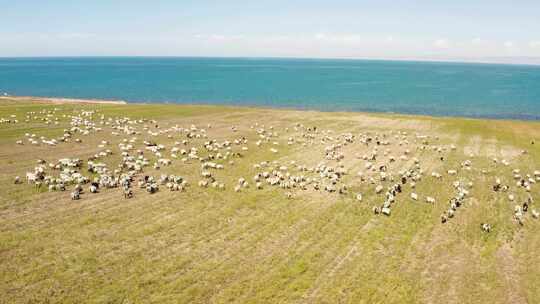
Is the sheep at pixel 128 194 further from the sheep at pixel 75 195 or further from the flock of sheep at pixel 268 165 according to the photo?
the sheep at pixel 75 195

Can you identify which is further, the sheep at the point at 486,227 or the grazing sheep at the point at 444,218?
Answer: the grazing sheep at the point at 444,218

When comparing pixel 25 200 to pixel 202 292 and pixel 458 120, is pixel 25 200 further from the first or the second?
pixel 458 120

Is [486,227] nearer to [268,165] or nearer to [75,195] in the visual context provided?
[268,165]

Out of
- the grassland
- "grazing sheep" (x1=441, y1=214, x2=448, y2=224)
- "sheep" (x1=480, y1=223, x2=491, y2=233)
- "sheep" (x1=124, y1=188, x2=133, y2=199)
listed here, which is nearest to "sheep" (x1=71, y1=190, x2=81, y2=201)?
the grassland

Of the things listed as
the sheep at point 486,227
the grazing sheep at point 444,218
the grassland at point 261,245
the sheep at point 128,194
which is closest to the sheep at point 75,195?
the grassland at point 261,245

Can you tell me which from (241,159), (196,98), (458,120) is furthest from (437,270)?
(196,98)

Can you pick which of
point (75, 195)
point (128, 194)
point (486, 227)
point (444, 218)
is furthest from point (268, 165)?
point (486, 227)

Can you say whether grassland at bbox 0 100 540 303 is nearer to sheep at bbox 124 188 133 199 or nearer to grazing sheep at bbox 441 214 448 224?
grazing sheep at bbox 441 214 448 224
